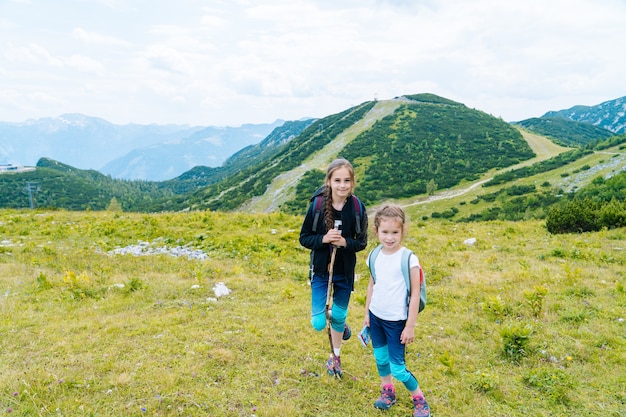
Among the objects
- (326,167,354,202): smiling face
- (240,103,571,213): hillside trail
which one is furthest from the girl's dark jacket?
(240,103,571,213): hillside trail

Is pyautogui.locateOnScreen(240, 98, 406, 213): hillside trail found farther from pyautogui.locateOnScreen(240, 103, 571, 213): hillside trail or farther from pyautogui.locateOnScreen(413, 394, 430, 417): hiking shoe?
pyautogui.locateOnScreen(413, 394, 430, 417): hiking shoe

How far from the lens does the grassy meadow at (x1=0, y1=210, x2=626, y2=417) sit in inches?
195

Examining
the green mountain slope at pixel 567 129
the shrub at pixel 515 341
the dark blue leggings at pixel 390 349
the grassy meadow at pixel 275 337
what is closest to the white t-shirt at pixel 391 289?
the dark blue leggings at pixel 390 349

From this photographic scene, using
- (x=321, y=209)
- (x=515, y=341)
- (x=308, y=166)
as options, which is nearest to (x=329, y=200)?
(x=321, y=209)

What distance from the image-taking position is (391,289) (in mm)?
4461

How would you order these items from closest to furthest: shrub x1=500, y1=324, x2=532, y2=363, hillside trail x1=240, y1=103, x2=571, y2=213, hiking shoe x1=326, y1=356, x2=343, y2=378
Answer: hiking shoe x1=326, y1=356, x2=343, y2=378 → shrub x1=500, y1=324, x2=532, y2=363 → hillside trail x1=240, y1=103, x2=571, y2=213

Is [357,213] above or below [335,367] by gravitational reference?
above

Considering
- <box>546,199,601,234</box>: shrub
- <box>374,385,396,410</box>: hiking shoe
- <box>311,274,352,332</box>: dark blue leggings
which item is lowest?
<box>374,385,396,410</box>: hiking shoe

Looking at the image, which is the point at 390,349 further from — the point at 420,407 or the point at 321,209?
the point at 321,209

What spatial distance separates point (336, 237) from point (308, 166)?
91900 millimetres

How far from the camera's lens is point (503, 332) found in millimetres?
6180

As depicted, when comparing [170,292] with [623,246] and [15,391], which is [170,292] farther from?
[623,246]

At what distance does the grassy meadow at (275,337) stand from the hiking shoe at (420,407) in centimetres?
26

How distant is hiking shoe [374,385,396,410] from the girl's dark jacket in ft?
5.01
